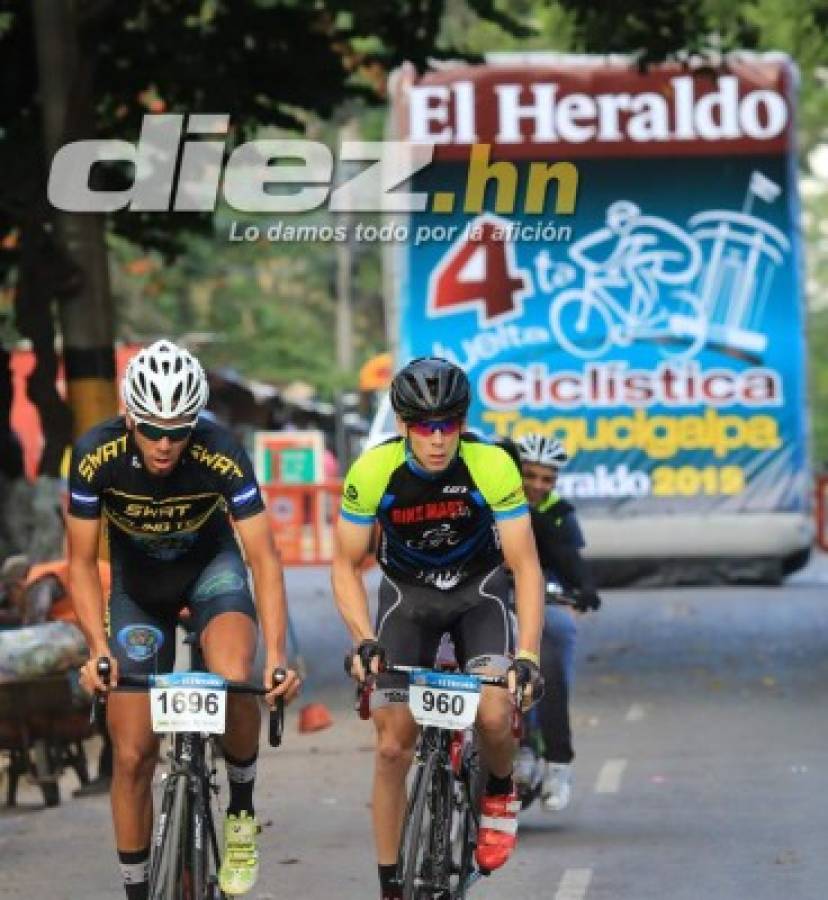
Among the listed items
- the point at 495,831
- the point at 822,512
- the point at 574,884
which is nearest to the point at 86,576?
the point at 495,831

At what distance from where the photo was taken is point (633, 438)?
26578 mm

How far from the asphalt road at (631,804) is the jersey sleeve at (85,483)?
2.38 m

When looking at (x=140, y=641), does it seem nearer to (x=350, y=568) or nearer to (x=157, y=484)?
(x=157, y=484)

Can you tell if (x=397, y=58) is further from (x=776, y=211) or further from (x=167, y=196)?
(x=776, y=211)

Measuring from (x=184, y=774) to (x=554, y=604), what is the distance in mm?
4270

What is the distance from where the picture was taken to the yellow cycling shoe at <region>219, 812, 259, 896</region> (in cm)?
895

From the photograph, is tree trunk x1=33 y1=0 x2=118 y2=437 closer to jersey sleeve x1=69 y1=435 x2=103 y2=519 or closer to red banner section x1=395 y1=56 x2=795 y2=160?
red banner section x1=395 y1=56 x2=795 y2=160

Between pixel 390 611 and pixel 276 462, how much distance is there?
111 feet

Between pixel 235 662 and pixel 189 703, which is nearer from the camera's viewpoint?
pixel 189 703

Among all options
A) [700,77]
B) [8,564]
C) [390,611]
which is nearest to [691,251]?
[700,77]

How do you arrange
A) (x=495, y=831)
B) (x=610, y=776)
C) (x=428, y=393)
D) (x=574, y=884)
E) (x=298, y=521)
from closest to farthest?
(x=428, y=393) → (x=495, y=831) → (x=574, y=884) → (x=610, y=776) → (x=298, y=521)

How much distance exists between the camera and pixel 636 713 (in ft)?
59.7

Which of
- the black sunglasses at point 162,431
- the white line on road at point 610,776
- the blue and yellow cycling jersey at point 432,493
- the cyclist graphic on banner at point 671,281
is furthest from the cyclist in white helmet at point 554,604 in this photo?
the cyclist graphic on banner at point 671,281

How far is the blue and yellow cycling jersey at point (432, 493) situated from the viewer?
9.45 meters
